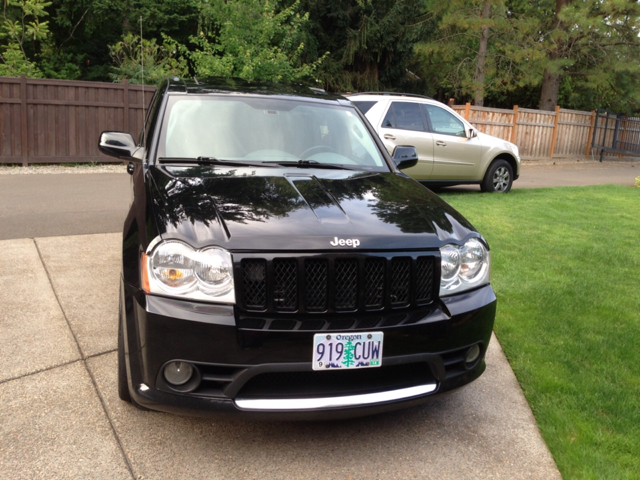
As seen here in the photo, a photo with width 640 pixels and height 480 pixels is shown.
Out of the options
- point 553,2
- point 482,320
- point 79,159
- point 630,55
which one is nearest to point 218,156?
point 482,320

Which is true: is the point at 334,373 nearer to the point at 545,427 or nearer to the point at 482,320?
the point at 482,320

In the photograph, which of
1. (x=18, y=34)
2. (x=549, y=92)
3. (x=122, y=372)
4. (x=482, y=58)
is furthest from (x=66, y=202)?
(x=549, y=92)

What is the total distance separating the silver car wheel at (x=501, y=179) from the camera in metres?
12.0

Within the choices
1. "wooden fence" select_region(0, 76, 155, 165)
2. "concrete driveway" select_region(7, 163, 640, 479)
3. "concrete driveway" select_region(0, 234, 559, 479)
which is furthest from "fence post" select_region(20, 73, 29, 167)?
"concrete driveway" select_region(0, 234, 559, 479)

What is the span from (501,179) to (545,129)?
12656 millimetres

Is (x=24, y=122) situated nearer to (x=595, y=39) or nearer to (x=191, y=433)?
(x=191, y=433)

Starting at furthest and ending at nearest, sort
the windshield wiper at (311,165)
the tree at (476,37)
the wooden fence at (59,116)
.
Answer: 1. the tree at (476,37)
2. the wooden fence at (59,116)
3. the windshield wiper at (311,165)

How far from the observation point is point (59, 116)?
559 inches

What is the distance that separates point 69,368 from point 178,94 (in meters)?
1.96

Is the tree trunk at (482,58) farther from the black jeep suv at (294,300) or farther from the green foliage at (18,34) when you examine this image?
the black jeep suv at (294,300)

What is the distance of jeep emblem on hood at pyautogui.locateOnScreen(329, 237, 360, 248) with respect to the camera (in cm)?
283

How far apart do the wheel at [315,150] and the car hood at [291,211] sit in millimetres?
345

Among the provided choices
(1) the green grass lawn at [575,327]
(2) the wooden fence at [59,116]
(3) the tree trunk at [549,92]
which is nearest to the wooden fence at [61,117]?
(2) the wooden fence at [59,116]

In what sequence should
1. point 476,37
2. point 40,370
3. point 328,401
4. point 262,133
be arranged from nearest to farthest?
1. point 328,401
2. point 40,370
3. point 262,133
4. point 476,37
